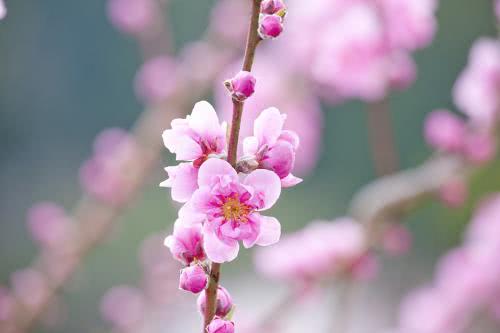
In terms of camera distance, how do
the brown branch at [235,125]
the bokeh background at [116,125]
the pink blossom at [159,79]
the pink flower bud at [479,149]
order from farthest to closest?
1. the bokeh background at [116,125]
2. the pink blossom at [159,79]
3. the pink flower bud at [479,149]
4. the brown branch at [235,125]

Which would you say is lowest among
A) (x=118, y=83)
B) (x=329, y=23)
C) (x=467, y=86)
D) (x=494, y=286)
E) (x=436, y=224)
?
(x=494, y=286)

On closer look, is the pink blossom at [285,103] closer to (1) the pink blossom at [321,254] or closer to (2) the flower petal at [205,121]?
(1) the pink blossom at [321,254]

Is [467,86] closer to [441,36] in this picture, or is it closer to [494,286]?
[494,286]

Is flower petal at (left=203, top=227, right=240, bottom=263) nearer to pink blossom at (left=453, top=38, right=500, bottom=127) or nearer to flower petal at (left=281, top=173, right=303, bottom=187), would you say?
flower petal at (left=281, top=173, right=303, bottom=187)

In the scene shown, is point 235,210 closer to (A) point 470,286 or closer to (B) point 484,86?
(B) point 484,86

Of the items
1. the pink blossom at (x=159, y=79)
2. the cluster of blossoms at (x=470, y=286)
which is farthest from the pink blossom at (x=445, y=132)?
the pink blossom at (x=159, y=79)

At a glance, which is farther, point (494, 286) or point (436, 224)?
point (436, 224)

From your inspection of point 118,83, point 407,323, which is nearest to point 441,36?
point 118,83

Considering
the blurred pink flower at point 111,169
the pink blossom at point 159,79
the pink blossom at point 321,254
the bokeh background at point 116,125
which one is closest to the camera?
the pink blossom at point 321,254

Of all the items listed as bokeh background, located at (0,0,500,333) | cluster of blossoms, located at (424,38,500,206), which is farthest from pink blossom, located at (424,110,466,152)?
bokeh background, located at (0,0,500,333)
